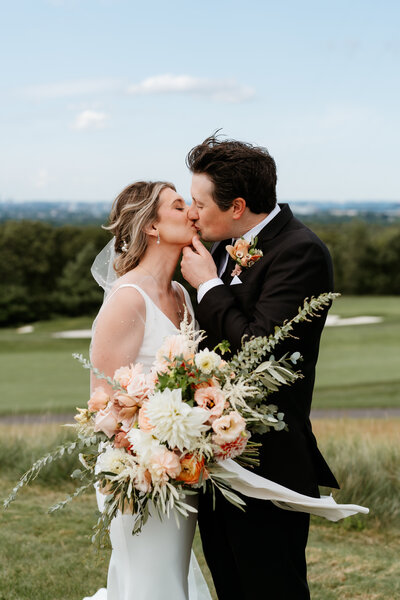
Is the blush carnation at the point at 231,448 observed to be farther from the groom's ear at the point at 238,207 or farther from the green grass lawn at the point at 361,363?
the green grass lawn at the point at 361,363

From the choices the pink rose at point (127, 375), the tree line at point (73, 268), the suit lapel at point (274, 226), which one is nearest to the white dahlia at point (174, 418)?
the pink rose at point (127, 375)

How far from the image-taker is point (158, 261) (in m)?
3.82

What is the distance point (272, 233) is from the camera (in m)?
3.58

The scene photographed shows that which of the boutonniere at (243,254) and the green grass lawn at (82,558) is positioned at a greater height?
the boutonniere at (243,254)

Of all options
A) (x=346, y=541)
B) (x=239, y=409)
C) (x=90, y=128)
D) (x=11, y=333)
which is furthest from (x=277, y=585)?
(x=90, y=128)

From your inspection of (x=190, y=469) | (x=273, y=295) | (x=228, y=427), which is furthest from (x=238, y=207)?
(x=190, y=469)

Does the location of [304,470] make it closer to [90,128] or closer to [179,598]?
[179,598]

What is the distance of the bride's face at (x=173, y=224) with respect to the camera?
3.72 metres

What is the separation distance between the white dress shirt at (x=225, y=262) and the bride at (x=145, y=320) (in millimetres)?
221

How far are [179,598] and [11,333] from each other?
21.7 m

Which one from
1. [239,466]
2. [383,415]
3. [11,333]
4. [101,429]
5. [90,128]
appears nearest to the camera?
[101,429]

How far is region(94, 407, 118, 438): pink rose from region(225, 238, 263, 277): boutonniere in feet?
3.17

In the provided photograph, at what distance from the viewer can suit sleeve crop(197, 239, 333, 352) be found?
3266mm

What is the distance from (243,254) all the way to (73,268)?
948 inches
